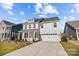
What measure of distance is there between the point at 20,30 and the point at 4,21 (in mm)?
312

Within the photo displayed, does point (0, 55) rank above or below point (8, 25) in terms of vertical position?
below

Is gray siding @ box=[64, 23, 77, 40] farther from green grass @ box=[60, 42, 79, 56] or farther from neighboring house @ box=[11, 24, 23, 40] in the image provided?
neighboring house @ box=[11, 24, 23, 40]

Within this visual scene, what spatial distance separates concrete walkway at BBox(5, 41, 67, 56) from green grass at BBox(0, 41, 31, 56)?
69 mm

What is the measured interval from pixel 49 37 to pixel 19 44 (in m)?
0.52

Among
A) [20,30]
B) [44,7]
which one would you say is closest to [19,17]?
[20,30]

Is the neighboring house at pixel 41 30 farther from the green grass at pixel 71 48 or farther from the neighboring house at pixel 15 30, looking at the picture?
the green grass at pixel 71 48

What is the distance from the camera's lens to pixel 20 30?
3.60 meters

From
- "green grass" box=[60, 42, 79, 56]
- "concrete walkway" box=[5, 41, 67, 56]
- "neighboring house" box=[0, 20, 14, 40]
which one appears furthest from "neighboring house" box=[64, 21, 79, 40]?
"neighboring house" box=[0, 20, 14, 40]

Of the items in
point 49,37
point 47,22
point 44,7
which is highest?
point 44,7

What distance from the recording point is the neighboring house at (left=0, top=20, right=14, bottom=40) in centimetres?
351

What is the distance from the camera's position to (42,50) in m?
3.49

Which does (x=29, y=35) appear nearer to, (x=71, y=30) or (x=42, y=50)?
(x=42, y=50)

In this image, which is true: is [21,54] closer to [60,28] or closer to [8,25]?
[8,25]

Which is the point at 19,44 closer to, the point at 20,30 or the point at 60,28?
the point at 20,30
